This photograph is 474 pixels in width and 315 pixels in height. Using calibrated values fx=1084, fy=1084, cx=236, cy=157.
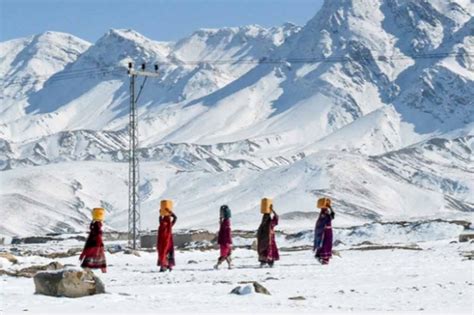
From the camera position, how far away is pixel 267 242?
30.7 meters

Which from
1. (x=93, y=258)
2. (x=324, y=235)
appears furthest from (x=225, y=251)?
(x=93, y=258)

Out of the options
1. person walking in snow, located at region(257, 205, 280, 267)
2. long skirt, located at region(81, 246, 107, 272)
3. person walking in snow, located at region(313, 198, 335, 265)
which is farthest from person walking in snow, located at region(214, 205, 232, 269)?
long skirt, located at region(81, 246, 107, 272)

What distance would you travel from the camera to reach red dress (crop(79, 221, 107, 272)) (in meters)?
27.8

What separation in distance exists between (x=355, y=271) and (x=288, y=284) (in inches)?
190

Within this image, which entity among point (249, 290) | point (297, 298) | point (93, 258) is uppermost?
point (93, 258)

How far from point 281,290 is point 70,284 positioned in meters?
4.43

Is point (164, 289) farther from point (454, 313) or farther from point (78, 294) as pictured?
point (454, 313)

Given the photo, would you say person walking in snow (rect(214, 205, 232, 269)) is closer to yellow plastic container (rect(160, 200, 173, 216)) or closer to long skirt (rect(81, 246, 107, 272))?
yellow plastic container (rect(160, 200, 173, 216))

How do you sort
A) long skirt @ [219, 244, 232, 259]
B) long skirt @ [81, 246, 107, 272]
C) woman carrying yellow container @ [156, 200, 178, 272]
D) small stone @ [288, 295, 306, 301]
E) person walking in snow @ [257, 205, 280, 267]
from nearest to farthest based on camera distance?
small stone @ [288, 295, 306, 301], long skirt @ [81, 246, 107, 272], woman carrying yellow container @ [156, 200, 178, 272], person walking in snow @ [257, 205, 280, 267], long skirt @ [219, 244, 232, 259]

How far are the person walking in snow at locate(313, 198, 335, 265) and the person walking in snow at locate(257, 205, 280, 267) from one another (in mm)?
1358

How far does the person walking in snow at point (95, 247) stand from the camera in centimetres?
2775

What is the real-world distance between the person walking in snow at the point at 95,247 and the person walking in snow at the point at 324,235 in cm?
684

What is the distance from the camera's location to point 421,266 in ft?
94.6

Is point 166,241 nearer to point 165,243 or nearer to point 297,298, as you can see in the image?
point 165,243
